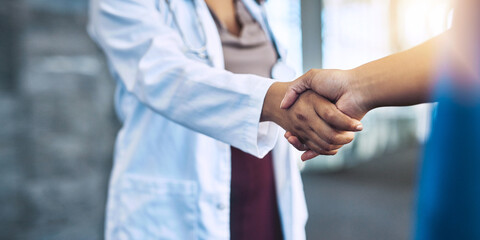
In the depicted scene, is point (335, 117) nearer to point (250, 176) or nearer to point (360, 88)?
point (360, 88)

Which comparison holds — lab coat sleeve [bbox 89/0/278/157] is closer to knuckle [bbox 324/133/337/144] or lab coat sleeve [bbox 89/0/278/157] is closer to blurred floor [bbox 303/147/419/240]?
knuckle [bbox 324/133/337/144]

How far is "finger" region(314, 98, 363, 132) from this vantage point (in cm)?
66

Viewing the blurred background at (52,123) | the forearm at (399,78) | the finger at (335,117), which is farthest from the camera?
the blurred background at (52,123)

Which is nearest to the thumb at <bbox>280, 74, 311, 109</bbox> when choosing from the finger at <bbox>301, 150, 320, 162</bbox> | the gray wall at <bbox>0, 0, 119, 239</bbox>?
the finger at <bbox>301, 150, 320, 162</bbox>

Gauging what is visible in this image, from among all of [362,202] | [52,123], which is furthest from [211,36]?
[362,202]

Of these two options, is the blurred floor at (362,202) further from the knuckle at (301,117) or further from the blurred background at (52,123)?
the knuckle at (301,117)

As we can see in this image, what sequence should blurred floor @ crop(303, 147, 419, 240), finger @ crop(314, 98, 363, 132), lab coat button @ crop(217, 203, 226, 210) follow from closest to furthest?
finger @ crop(314, 98, 363, 132) < lab coat button @ crop(217, 203, 226, 210) < blurred floor @ crop(303, 147, 419, 240)

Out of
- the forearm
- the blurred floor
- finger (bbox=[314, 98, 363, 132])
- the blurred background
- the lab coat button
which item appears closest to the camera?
the forearm

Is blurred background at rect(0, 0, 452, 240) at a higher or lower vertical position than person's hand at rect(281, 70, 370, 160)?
lower

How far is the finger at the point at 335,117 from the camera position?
2.15ft

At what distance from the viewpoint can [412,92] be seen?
573 mm

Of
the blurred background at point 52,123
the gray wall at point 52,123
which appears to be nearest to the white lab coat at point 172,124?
the blurred background at point 52,123

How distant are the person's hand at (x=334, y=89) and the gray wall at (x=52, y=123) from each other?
1.44 metres

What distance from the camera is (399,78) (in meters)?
0.58
